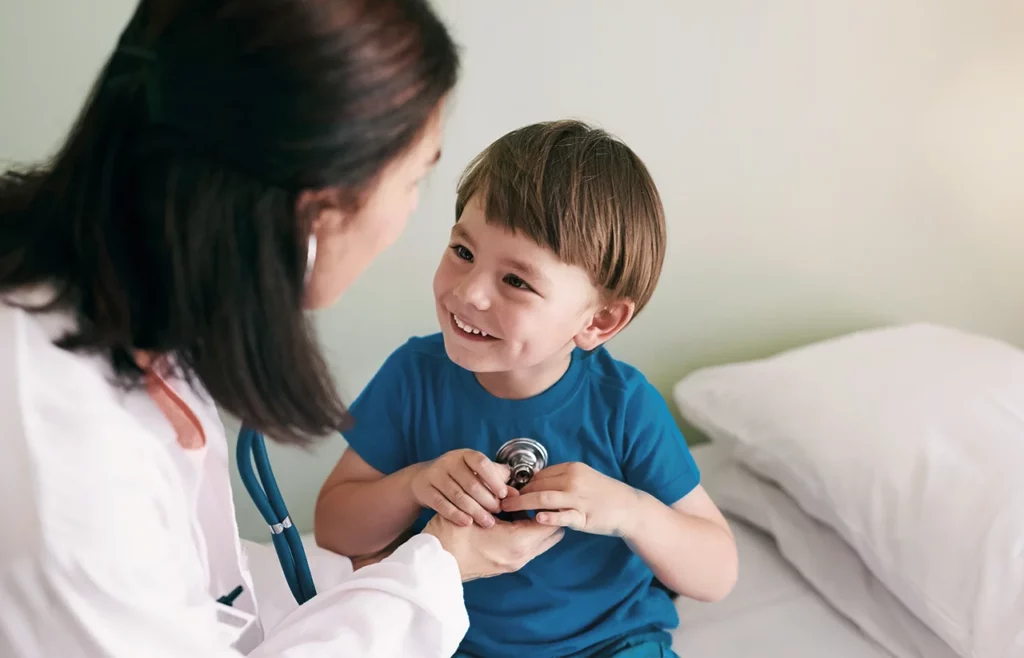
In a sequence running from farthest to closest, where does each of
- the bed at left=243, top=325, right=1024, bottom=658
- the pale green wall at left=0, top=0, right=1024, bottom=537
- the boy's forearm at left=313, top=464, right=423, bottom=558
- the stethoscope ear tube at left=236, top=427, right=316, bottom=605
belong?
the pale green wall at left=0, top=0, right=1024, bottom=537, the bed at left=243, top=325, right=1024, bottom=658, the boy's forearm at left=313, top=464, right=423, bottom=558, the stethoscope ear tube at left=236, top=427, right=316, bottom=605

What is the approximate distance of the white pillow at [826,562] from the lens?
1103mm

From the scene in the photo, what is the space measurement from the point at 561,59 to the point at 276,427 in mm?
824

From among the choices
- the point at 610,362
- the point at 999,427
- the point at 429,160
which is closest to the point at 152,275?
the point at 429,160

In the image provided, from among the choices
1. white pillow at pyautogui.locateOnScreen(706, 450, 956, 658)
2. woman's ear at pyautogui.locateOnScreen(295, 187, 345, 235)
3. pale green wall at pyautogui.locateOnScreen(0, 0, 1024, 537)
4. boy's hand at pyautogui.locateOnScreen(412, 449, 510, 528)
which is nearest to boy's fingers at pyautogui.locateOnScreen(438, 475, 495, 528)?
boy's hand at pyautogui.locateOnScreen(412, 449, 510, 528)

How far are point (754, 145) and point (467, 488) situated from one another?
878 mm

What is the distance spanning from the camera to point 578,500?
2.79ft

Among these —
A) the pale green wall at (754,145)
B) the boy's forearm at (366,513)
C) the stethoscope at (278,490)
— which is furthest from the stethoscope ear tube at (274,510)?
the pale green wall at (754,145)

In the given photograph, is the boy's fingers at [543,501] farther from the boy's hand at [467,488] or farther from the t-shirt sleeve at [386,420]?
the t-shirt sleeve at [386,420]

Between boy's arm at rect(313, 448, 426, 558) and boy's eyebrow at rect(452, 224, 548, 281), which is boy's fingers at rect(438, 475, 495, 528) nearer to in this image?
boy's arm at rect(313, 448, 426, 558)

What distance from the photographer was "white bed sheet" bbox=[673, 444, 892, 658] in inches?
42.9

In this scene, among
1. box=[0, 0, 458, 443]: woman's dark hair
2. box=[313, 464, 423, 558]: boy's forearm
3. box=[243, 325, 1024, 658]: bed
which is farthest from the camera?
box=[243, 325, 1024, 658]: bed

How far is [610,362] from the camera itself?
1.01 m

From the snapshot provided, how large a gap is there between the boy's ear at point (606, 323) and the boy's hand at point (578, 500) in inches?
5.5

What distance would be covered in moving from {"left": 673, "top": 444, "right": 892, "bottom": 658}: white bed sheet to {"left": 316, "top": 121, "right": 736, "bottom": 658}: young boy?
105 mm
